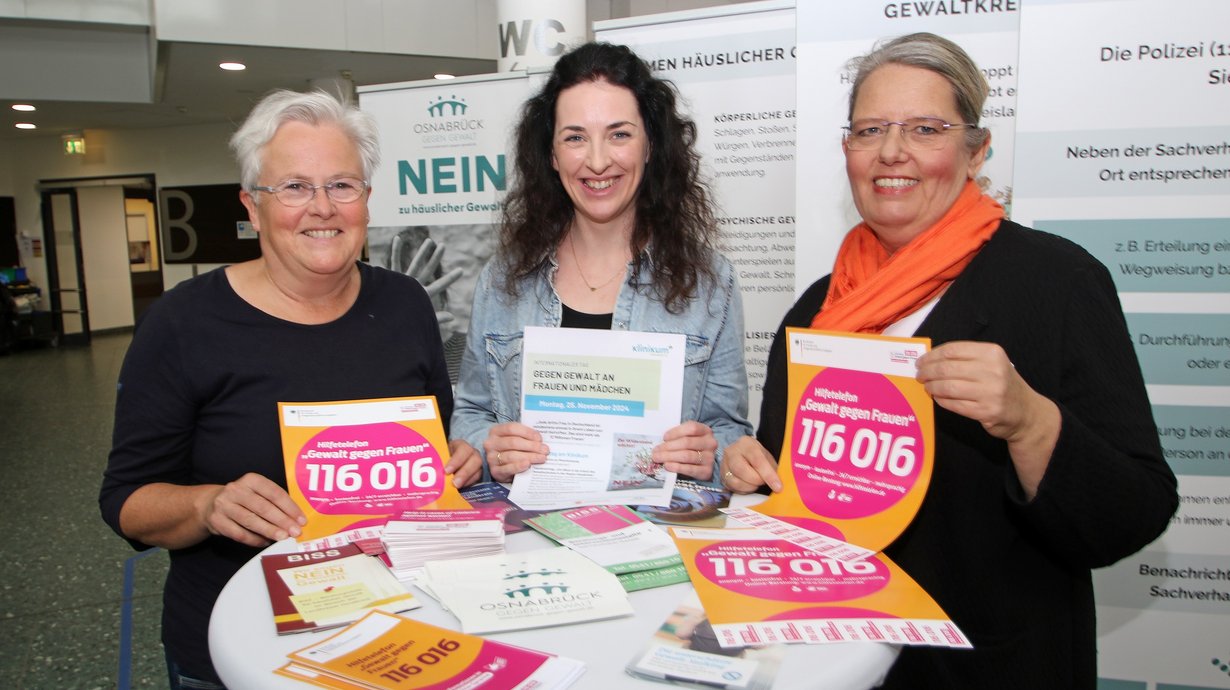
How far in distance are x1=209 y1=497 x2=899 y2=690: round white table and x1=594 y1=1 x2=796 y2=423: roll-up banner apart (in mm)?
2687

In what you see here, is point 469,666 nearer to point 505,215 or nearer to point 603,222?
point 603,222

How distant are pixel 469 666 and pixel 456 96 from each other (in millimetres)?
3915

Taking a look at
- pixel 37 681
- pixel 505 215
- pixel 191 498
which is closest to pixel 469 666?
pixel 191 498

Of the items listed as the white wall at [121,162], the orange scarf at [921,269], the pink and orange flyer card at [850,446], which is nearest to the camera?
the pink and orange flyer card at [850,446]

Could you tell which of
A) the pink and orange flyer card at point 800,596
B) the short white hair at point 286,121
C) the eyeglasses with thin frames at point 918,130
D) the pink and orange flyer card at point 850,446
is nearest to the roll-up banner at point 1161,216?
the eyeglasses with thin frames at point 918,130

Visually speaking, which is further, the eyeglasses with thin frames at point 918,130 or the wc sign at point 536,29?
the wc sign at point 536,29

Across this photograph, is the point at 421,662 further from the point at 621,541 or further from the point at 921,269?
the point at 921,269

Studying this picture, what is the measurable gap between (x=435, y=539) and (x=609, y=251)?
1.09m

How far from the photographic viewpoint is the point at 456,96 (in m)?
4.46

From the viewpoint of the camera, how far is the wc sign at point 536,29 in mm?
4809

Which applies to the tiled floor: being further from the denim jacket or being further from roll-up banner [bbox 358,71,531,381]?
the denim jacket

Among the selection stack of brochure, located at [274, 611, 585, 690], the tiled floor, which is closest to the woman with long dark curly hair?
stack of brochure, located at [274, 611, 585, 690]

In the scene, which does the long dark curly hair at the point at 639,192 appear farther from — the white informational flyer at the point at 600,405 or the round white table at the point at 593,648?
the round white table at the point at 593,648

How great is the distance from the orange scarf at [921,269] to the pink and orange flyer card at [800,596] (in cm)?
50
